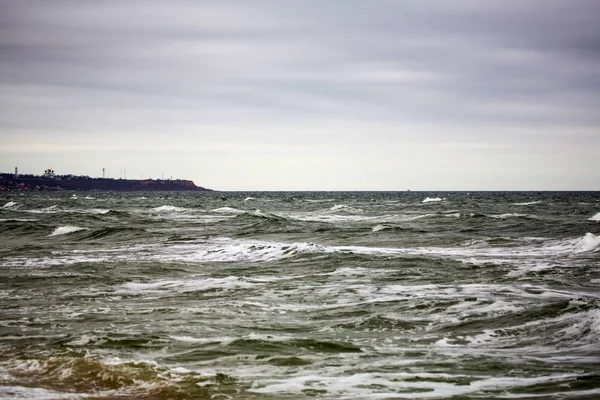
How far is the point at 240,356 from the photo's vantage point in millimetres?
8422

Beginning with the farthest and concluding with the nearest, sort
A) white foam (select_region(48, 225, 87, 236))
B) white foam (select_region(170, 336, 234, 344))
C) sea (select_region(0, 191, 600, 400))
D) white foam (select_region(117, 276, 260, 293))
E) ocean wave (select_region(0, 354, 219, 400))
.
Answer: white foam (select_region(48, 225, 87, 236))
white foam (select_region(117, 276, 260, 293))
white foam (select_region(170, 336, 234, 344))
sea (select_region(0, 191, 600, 400))
ocean wave (select_region(0, 354, 219, 400))

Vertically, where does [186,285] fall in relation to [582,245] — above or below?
below

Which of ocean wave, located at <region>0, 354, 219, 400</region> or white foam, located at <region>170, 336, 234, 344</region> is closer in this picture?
ocean wave, located at <region>0, 354, 219, 400</region>

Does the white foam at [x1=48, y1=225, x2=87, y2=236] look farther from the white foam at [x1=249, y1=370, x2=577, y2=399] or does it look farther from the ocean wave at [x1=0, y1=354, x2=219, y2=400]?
the white foam at [x1=249, y1=370, x2=577, y2=399]

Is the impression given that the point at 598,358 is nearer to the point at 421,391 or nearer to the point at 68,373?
the point at 421,391

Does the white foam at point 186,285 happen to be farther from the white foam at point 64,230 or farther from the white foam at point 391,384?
the white foam at point 64,230

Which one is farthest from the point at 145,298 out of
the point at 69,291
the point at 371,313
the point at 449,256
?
the point at 449,256

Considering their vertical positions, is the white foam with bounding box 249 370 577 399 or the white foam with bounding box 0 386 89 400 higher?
the white foam with bounding box 249 370 577 399

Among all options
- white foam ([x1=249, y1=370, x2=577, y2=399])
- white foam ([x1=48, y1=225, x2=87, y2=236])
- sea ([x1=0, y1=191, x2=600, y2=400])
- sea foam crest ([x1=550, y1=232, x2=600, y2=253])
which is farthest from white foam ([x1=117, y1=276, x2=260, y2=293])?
white foam ([x1=48, y1=225, x2=87, y2=236])

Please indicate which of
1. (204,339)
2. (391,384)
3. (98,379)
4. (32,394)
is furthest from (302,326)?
(32,394)

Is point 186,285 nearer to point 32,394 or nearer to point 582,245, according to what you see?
point 32,394

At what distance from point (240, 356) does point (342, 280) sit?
23.5 ft

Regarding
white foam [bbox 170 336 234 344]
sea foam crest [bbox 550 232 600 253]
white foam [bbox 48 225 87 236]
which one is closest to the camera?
white foam [bbox 170 336 234 344]

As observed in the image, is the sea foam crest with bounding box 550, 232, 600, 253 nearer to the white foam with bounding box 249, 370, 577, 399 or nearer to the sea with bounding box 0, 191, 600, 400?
the sea with bounding box 0, 191, 600, 400
